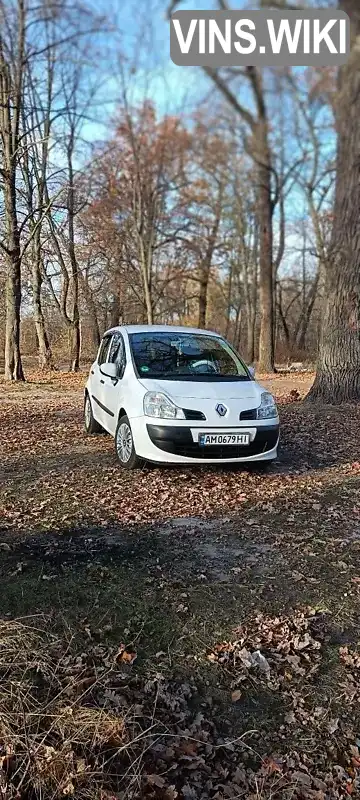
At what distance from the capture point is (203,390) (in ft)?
16.8

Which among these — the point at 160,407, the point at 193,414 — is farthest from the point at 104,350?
the point at 193,414

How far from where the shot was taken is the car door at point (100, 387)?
20.9ft

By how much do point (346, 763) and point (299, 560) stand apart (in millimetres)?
1559

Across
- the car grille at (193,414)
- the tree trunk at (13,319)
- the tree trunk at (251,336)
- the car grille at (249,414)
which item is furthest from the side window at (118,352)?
the tree trunk at (13,319)

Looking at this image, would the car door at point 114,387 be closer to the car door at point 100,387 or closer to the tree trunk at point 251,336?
the car door at point 100,387

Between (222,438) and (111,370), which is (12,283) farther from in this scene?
(222,438)

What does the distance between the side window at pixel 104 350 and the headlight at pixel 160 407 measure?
79.8 inches

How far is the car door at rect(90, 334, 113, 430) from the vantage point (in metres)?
6.38

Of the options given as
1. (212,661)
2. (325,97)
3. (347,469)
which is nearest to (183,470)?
(347,469)

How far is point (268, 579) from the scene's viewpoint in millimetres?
3221

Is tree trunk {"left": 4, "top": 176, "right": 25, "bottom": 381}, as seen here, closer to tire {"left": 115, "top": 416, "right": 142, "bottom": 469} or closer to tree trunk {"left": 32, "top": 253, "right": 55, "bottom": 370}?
tree trunk {"left": 32, "top": 253, "right": 55, "bottom": 370}

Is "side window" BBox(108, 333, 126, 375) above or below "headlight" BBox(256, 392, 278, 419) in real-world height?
above

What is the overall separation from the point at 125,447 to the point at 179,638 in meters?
2.94

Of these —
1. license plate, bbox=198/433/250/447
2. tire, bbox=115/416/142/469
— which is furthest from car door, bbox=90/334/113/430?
license plate, bbox=198/433/250/447
